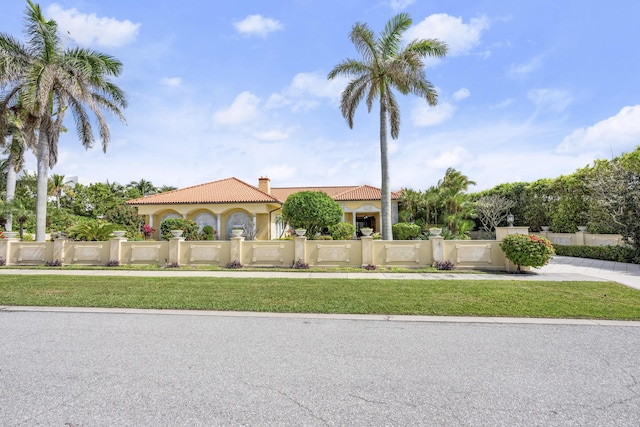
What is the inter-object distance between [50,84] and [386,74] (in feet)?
52.6

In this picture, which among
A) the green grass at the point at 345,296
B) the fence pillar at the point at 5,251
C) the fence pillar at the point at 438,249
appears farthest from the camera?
the fence pillar at the point at 5,251

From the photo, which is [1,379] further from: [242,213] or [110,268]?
[242,213]

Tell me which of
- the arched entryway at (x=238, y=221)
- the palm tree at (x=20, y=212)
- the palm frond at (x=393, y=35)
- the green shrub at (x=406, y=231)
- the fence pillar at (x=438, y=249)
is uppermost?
the palm frond at (x=393, y=35)

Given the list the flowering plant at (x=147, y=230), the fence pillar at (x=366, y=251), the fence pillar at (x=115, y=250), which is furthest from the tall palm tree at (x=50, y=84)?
the fence pillar at (x=366, y=251)

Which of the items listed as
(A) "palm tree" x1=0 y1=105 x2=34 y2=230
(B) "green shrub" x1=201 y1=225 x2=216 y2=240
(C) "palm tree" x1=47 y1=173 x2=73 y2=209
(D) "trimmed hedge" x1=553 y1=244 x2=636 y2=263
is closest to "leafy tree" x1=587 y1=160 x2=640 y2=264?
(D) "trimmed hedge" x1=553 y1=244 x2=636 y2=263

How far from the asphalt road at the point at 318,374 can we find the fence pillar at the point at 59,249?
10820 mm

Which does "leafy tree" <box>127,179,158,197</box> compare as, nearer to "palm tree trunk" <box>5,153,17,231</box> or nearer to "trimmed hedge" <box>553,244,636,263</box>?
"palm tree trunk" <box>5,153,17,231</box>

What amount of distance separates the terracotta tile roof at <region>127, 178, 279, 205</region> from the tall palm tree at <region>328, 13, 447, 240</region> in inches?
415

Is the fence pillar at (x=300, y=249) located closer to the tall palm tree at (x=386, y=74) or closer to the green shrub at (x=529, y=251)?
the tall palm tree at (x=386, y=74)

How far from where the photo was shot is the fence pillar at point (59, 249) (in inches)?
602

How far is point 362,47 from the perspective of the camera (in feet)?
55.9

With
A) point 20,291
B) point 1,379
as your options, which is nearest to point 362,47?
point 20,291

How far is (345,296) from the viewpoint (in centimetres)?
848

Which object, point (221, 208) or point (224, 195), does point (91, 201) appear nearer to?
point (224, 195)
